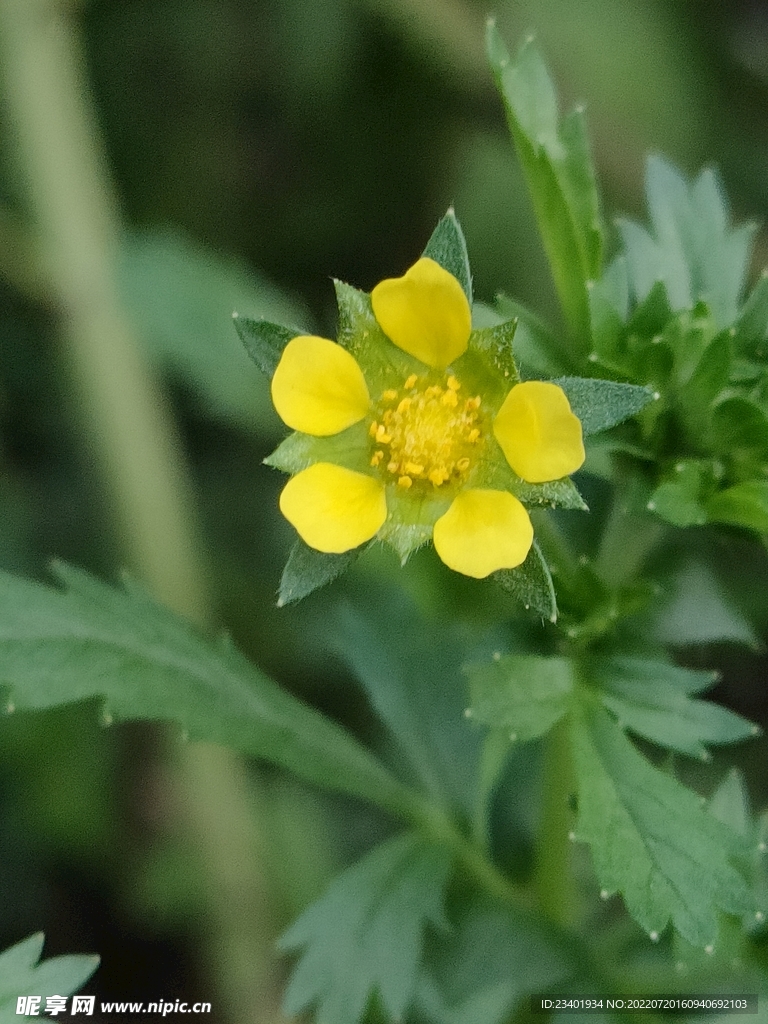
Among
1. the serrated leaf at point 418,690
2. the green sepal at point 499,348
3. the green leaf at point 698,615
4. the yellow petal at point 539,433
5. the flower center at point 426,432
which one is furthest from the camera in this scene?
the serrated leaf at point 418,690

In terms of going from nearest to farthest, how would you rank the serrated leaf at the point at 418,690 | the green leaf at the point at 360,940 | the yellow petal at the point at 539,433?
the yellow petal at the point at 539,433 < the green leaf at the point at 360,940 < the serrated leaf at the point at 418,690

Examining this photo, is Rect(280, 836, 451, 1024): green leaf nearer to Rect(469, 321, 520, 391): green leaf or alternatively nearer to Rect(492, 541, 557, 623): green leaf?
Rect(492, 541, 557, 623): green leaf

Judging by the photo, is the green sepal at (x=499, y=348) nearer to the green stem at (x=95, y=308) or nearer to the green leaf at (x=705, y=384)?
the green leaf at (x=705, y=384)

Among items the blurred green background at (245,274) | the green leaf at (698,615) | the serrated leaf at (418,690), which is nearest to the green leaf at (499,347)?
the green leaf at (698,615)

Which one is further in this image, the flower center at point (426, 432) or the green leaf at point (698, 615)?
the green leaf at point (698, 615)

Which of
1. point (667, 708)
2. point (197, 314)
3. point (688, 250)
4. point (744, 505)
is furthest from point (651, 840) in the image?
point (197, 314)

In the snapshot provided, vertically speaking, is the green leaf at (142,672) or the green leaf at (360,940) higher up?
the green leaf at (142,672)

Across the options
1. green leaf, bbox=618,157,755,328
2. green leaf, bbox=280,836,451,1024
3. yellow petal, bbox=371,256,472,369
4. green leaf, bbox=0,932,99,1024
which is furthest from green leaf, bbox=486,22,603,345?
green leaf, bbox=0,932,99,1024
